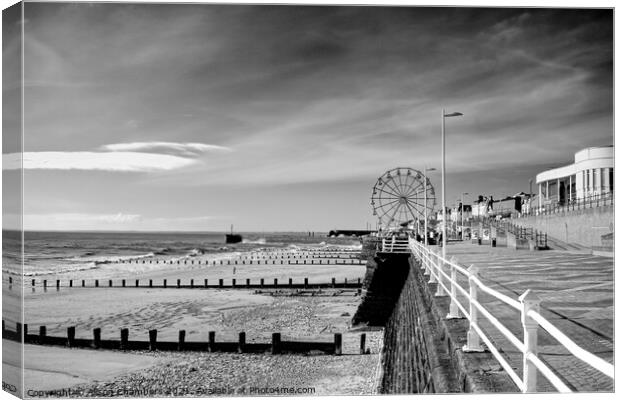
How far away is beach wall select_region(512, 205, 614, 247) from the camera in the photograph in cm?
1877

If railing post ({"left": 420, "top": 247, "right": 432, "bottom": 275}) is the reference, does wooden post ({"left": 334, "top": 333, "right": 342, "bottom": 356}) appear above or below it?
below

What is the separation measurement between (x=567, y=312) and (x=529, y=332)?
4515 mm

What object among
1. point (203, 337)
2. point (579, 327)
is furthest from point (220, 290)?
point (579, 327)

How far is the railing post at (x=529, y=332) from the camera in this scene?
140 inches

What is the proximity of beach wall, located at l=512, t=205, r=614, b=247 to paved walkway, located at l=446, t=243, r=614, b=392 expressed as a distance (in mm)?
3700

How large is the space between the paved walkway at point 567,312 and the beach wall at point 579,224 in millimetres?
3700

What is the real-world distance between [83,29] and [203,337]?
14511 millimetres

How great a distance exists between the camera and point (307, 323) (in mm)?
23312

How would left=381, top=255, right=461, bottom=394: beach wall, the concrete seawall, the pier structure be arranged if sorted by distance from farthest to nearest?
left=381, top=255, right=461, bottom=394: beach wall < the concrete seawall < the pier structure

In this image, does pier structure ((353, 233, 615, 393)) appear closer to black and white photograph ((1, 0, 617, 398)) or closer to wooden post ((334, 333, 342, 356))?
black and white photograph ((1, 0, 617, 398))

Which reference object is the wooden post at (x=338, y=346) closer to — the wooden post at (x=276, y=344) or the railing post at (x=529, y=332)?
the wooden post at (x=276, y=344)

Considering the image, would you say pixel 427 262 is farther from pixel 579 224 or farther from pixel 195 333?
pixel 195 333

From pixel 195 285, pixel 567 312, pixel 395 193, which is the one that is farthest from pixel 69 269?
pixel 567 312

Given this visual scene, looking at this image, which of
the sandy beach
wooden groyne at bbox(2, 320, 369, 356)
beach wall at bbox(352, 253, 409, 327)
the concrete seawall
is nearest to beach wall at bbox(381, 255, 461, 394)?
the concrete seawall
